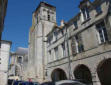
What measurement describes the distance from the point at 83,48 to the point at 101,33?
8.12ft

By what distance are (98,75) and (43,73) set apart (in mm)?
11346

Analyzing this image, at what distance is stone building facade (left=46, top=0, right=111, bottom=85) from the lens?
10.2 metres

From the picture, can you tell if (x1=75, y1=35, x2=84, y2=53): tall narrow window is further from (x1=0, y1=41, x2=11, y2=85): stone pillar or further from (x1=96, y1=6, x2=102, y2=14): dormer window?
(x1=0, y1=41, x2=11, y2=85): stone pillar

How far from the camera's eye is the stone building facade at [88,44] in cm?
1018

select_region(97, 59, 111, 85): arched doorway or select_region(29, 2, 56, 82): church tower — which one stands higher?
select_region(29, 2, 56, 82): church tower

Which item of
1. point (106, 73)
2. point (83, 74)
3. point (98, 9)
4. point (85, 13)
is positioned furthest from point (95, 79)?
point (85, 13)

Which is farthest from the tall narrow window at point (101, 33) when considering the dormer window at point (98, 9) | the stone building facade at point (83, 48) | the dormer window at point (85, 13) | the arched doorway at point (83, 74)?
the arched doorway at point (83, 74)

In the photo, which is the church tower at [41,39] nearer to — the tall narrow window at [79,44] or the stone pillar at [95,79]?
the tall narrow window at [79,44]

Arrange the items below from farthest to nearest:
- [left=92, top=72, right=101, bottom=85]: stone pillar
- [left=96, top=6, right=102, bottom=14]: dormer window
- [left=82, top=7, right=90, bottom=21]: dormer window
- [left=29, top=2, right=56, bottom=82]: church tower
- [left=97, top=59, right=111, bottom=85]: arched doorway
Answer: [left=29, top=2, right=56, bottom=82]: church tower < [left=82, top=7, right=90, bottom=21]: dormer window < [left=97, top=59, right=111, bottom=85]: arched doorway < [left=96, top=6, right=102, bottom=14]: dormer window < [left=92, top=72, right=101, bottom=85]: stone pillar

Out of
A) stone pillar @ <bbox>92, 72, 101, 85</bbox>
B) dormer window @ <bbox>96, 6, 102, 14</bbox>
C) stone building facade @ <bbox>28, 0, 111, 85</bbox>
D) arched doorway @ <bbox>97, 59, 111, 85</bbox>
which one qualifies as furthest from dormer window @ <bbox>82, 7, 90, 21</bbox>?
stone pillar @ <bbox>92, 72, 101, 85</bbox>

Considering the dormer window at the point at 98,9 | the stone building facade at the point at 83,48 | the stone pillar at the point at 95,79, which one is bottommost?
the stone pillar at the point at 95,79

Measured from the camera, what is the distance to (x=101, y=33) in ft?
35.4

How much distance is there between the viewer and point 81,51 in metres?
12.4

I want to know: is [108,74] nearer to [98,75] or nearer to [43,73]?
[98,75]
